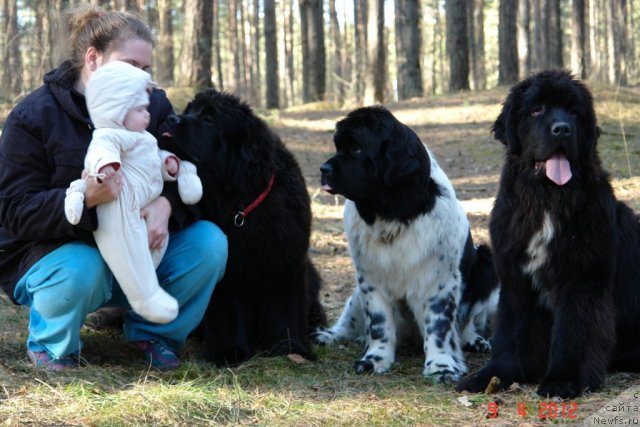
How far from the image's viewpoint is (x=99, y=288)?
13.0ft

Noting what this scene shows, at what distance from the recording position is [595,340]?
148 inches

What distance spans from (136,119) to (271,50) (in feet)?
73.7

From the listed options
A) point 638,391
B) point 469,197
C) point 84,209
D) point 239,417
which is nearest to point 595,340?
point 638,391

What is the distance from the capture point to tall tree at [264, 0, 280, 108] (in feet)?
83.2

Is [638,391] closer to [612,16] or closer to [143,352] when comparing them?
[143,352]

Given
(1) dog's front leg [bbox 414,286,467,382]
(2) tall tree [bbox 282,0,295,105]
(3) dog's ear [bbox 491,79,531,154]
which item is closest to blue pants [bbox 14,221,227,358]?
(1) dog's front leg [bbox 414,286,467,382]

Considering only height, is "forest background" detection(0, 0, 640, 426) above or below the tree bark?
below

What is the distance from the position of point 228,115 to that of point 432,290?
59.5 inches

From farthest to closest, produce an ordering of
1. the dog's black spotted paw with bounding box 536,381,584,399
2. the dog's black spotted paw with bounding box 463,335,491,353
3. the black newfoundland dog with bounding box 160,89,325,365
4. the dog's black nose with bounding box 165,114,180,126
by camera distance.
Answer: the dog's black spotted paw with bounding box 463,335,491,353 < the black newfoundland dog with bounding box 160,89,325,365 < the dog's black nose with bounding box 165,114,180,126 < the dog's black spotted paw with bounding box 536,381,584,399

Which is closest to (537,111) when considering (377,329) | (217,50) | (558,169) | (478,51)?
(558,169)

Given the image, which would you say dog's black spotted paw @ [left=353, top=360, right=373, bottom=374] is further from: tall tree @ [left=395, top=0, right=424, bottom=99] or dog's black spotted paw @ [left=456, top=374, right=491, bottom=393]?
tall tree @ [left=395, top=0, right=424, bottom=99]

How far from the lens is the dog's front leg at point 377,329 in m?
4.45
